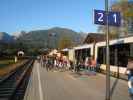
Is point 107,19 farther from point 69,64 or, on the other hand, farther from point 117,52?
point 69,64

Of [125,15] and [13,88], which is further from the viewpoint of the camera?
[125,15]

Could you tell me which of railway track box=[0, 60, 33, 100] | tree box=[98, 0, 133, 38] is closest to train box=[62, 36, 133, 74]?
railway track box=[0, 60, 33, 100]

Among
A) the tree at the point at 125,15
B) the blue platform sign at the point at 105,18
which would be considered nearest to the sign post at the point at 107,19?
the blue platform sign at the point at 105,18

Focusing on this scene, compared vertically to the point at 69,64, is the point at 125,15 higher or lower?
higher

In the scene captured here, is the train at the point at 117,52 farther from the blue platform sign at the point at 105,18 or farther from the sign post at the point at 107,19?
the blue platform sign at the point at 105,18

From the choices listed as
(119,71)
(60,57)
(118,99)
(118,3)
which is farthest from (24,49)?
(118,99)

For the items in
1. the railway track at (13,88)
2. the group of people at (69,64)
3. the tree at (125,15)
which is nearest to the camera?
the railway track at (13,88)

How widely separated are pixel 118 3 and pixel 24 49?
132 meters

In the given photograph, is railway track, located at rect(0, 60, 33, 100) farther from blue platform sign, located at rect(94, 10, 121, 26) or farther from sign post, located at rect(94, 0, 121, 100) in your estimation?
blue platform sign, located at rect(94, 10, 121, 26)

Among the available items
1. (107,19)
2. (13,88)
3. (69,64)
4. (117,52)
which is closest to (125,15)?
(69,64)

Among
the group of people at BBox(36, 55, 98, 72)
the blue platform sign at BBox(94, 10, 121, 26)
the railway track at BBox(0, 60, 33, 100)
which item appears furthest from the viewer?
the group of people at BBox(36, 55, 98, 72)

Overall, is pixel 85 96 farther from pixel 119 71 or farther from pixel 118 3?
pixel 118 3

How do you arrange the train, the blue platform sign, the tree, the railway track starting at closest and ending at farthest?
1. the blue platform sign
2. the railway track
3. the train
4. the tree

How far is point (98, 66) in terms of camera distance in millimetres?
32375
